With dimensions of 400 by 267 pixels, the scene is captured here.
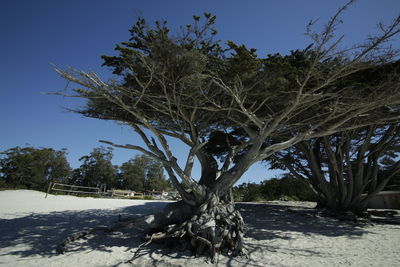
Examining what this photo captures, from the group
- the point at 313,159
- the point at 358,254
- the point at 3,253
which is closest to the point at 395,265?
the point at 358,254

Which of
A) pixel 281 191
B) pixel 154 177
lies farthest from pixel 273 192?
pixel 154 177

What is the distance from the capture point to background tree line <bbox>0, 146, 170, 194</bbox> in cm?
3120

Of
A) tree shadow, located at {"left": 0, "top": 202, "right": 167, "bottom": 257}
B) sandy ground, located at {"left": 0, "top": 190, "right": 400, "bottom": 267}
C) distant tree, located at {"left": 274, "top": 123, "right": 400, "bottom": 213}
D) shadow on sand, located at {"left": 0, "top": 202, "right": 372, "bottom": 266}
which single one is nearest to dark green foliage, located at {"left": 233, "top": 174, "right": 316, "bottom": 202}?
distant tree, located at {"left": 274, "top": 123, "right": 400, "bottom": 213}

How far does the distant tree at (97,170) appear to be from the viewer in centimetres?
3919

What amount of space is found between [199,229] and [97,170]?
39233 mm

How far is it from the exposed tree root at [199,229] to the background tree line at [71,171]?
30.1m

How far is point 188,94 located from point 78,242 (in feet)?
16.8

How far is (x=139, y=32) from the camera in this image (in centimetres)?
598

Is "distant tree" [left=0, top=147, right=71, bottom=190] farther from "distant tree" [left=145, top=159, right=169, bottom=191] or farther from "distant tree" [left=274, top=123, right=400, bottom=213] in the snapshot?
"distant tree" [left=274, top=123, right=400, bottom=213]

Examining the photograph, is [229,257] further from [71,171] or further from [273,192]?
[71,171]

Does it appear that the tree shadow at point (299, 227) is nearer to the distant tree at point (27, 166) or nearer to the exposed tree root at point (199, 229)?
the exposed tree root at point (199, 229)

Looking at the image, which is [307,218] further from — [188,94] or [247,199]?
[247,199]

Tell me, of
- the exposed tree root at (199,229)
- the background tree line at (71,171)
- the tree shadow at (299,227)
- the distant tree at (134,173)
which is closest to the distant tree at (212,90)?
the exposed tree root at (199,229)

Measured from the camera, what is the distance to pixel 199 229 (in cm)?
543
